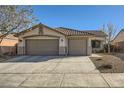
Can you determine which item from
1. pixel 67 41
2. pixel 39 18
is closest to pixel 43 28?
pixel 39 18

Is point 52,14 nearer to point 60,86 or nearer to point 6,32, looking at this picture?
point 6,32

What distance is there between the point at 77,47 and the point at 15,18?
26.2 ft

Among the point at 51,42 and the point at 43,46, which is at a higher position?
the point at 51,42

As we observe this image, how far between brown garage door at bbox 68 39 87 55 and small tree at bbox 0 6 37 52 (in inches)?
217

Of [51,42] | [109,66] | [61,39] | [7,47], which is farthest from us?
[7,47]

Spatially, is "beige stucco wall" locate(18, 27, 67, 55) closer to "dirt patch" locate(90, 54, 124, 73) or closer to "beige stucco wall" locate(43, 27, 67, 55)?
"beige stucco wall" locate(43, 27, 67, 55)

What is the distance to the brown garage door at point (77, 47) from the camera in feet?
77.4

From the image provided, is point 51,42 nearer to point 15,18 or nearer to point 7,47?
point 15,18

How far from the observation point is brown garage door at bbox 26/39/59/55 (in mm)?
23500

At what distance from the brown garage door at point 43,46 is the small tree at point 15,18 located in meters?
2.51

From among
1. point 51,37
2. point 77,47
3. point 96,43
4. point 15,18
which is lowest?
point 77,47

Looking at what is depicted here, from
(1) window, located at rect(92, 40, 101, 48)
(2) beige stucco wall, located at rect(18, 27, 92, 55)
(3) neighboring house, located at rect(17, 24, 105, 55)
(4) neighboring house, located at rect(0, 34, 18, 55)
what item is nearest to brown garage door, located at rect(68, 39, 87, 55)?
(3) neighboring house, located at rect(17, 24, 105, 55)

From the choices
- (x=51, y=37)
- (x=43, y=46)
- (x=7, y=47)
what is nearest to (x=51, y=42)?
(x=51, y=37)

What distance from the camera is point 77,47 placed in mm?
23641
